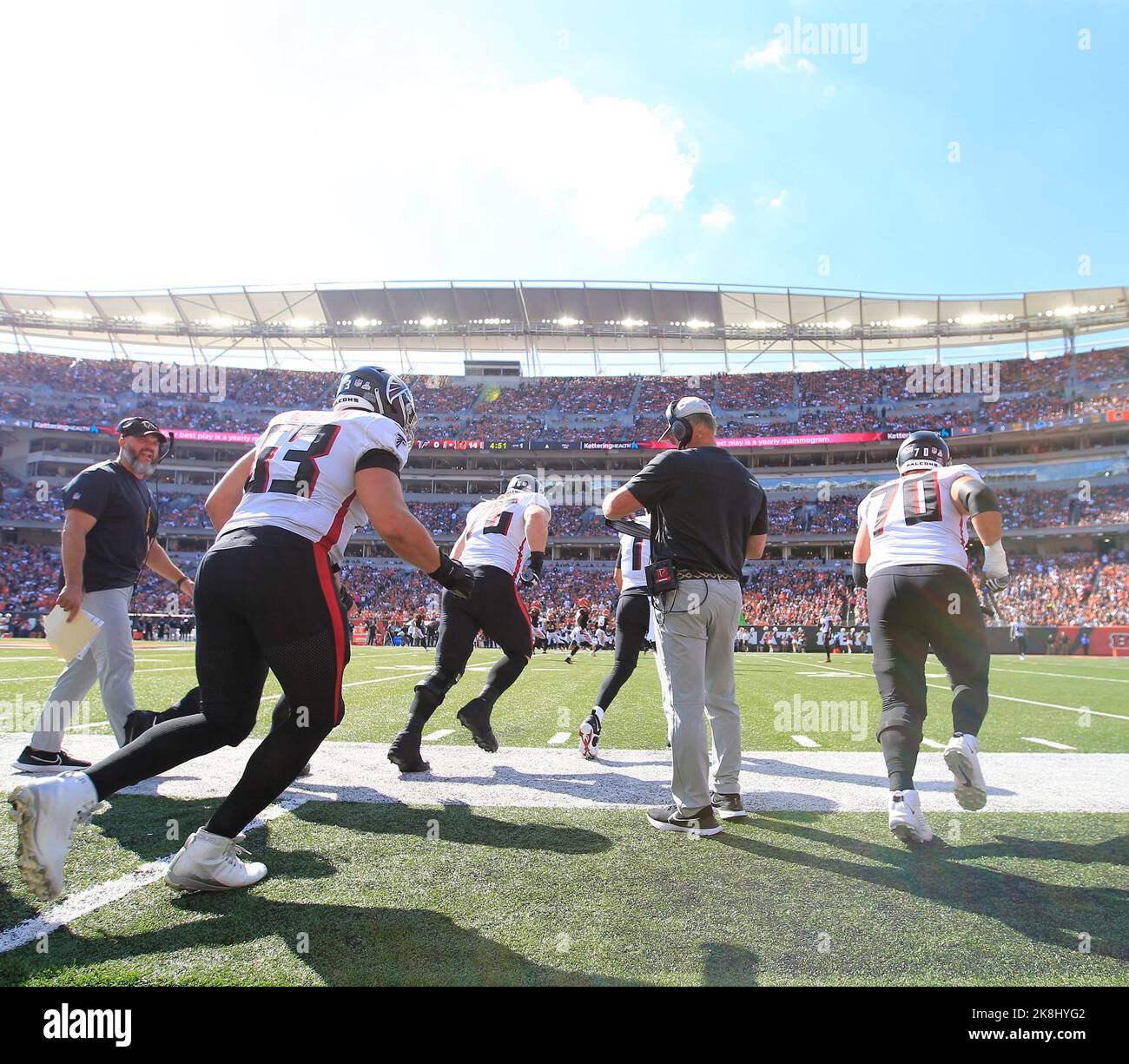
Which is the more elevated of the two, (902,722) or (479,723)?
(902,722)

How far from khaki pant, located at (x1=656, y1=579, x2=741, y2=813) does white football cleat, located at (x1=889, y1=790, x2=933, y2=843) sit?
78cm

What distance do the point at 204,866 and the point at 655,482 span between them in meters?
2.53

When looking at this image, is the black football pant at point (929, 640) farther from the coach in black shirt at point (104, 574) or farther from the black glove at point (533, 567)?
the coach in black shirt at point (104, 574)

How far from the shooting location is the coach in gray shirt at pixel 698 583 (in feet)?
11.5

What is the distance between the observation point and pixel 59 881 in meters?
2.18

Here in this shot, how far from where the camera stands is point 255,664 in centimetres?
260

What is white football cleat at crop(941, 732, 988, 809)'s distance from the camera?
11.2 ft

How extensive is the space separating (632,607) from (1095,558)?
43.0m

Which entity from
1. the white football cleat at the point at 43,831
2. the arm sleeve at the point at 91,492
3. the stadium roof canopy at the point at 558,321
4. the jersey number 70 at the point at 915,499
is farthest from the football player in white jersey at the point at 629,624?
the stadium roof canopy at the point at 558,321

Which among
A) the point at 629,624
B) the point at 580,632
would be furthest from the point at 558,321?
the point at 629,624

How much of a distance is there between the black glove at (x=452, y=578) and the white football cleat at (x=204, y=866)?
1158mm

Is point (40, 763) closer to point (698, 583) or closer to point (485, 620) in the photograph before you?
point (485, 620)

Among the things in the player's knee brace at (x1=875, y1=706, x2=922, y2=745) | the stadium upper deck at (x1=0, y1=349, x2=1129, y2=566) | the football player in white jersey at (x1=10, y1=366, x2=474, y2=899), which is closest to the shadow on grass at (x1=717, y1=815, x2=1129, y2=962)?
the player's knee brace at (x1=875, y1=706, x2=922, y2=745)

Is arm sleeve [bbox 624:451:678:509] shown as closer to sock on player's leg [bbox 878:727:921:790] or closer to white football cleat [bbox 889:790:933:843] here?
sock on player's leg [bbox 878:727:921:790]
